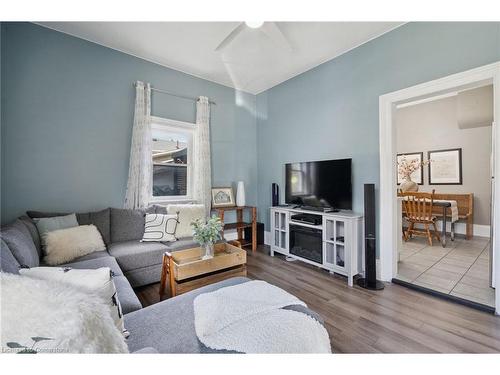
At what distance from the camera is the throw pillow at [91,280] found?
92 centimetres

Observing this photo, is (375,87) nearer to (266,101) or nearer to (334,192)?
(334,192)

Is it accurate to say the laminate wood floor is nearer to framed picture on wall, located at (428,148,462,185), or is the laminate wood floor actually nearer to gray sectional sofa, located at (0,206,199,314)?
gray sectional sofa, located at (0,206,199,314)

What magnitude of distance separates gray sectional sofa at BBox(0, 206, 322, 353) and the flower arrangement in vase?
4626mm

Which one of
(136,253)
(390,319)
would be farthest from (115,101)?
(390,319)

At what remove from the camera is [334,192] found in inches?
111

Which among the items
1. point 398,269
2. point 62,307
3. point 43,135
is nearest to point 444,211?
point 398,269

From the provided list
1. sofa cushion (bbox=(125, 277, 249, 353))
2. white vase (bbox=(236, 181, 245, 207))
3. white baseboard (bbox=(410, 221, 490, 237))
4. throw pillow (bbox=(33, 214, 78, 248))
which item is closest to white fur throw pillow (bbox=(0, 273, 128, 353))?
sofa cushion (bbox=(125, 277, 249, 353))

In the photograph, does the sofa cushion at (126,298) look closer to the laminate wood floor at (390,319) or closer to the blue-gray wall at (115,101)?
the laminate wood floor at (390,319)

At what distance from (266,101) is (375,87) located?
6.49 feet

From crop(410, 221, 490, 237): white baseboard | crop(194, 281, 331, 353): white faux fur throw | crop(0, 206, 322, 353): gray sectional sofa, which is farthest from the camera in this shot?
crop(410, 221, 490, 237): white baseboard

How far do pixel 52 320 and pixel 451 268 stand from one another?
3732mm

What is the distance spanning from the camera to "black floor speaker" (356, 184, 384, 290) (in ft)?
7.72

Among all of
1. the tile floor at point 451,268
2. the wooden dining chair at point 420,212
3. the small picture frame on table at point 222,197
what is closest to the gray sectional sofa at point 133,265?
the small picture frame on table at point 222,197

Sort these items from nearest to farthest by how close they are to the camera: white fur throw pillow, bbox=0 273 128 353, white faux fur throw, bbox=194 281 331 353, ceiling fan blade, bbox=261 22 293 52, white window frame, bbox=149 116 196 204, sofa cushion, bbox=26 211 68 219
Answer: white fur throw pillow, bbox=0 273 128 353 → white faux fur throw, bbox=194 281 331 353 → ceiling fan blade, bbox=261 22 293 52 → sofa cushion, bbox=26 211 68 219 → white window frame, bbox=149 116 196 204
